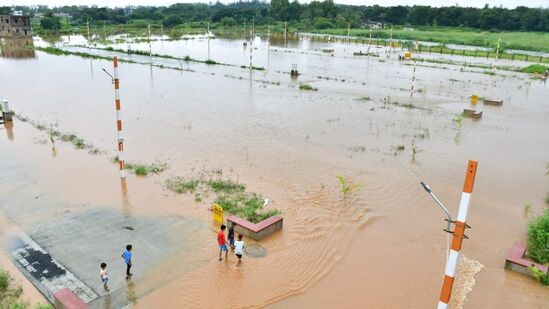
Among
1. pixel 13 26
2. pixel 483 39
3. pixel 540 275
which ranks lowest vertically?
pixel 540 275

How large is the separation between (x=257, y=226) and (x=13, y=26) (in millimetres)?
76372

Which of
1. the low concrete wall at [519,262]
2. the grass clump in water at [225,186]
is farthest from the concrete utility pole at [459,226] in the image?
the grass clump in water at [225,186]

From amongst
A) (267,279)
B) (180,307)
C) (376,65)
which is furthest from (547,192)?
(376,65)

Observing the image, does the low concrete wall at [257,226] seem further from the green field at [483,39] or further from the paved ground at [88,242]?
the green field at [483,39]

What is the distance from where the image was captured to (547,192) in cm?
1473

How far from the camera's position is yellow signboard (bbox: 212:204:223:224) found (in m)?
11.3

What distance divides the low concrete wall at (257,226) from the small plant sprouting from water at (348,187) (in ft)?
9.58

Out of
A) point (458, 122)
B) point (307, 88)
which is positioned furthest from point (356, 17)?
point (458, 122)

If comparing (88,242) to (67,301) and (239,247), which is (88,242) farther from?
(239,247)

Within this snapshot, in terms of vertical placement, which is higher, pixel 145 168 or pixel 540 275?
pixel 145 168

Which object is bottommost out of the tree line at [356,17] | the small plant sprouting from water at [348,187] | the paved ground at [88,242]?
the paved ground at [88,242]

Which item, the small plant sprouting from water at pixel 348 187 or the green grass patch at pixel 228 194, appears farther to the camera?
the small plant sprouting from water at pixel 348 187

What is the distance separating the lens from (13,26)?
233 feet

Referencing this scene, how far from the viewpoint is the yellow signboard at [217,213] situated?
444 inches
